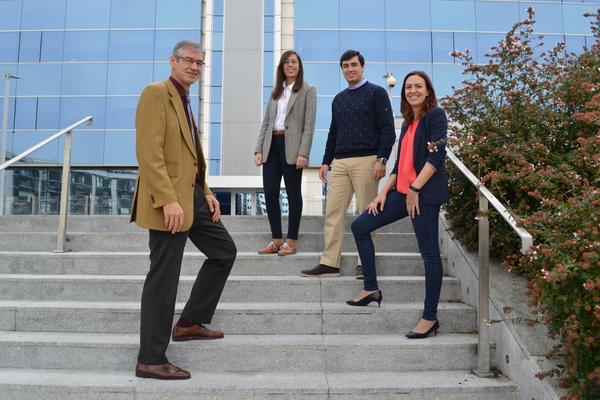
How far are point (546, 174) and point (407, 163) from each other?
2.96ft

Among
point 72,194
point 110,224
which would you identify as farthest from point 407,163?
point 72,194

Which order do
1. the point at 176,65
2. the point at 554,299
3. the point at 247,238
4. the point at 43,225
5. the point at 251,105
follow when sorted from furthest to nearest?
the point at 251,105 < the point at 43,225 < the point at 247,238 < the point at 176,65 < the point at 554,299

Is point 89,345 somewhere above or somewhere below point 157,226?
below

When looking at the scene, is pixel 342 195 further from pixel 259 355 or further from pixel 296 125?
pixel 259 355

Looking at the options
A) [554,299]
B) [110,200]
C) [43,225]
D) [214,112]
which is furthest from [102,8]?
[554,299]

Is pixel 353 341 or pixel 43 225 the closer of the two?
pixel 353 341

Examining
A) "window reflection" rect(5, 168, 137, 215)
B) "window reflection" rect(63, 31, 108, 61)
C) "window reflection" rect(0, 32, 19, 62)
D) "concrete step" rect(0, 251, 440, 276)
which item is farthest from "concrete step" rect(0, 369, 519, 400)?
"window reflection" rect(0, 32, 19, 62)

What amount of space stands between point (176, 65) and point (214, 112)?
54.5ft

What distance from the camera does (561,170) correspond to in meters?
3.13

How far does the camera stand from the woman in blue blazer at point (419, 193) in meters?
3.25

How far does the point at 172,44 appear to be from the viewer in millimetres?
19094

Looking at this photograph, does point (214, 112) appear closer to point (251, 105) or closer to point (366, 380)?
point (251, 105)

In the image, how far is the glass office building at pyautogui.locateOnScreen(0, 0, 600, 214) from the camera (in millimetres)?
18609

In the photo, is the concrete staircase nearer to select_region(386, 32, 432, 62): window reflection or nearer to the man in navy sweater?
the man in navy sweater
